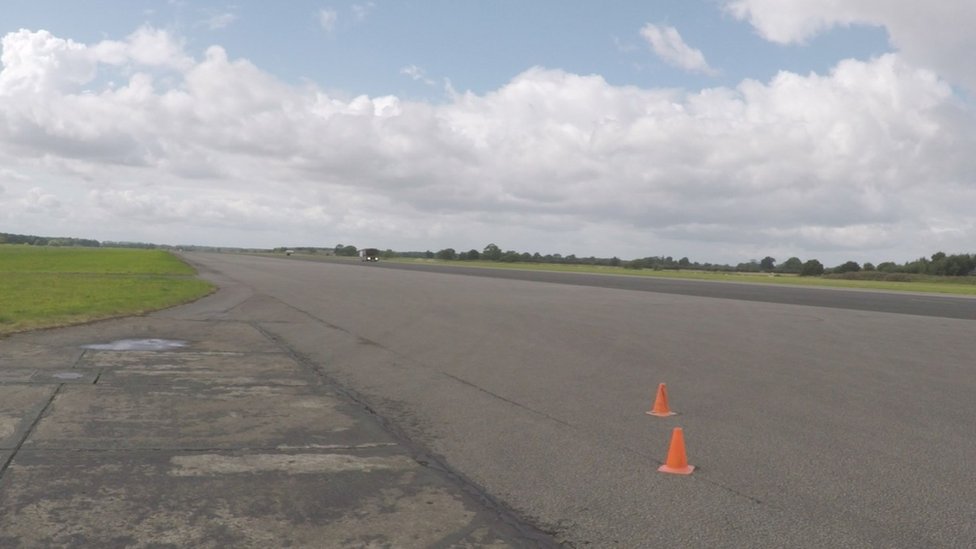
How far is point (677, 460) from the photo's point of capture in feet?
20.7

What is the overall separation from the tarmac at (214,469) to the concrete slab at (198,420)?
0.06 ft

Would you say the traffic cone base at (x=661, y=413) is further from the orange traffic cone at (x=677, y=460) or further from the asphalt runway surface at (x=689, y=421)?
the orange traffic cone at (x=677, y=460)

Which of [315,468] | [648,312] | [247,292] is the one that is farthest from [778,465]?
[247,292]

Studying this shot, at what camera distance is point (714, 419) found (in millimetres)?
8422

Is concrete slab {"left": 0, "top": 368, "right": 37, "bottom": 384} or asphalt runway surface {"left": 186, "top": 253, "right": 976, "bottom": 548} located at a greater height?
asphalt runway surface {"left": 186, "top": 253, "right": 976, "bottom": 548}

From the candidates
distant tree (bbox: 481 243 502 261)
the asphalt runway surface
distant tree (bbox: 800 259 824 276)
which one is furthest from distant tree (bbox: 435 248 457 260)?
the asphalt runway surface

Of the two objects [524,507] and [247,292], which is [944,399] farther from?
[247,292]

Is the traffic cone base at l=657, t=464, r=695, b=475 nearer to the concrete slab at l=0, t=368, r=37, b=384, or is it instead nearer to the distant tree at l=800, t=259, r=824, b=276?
the concrete slab at l=0, t=368, r=37, b=384

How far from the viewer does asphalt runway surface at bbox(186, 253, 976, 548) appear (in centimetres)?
520

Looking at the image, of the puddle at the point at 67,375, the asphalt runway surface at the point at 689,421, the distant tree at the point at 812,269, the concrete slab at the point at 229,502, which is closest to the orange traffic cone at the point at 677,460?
the asphalt runway surface at the point at 689,421

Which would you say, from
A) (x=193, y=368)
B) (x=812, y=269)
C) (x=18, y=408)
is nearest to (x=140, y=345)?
(x=193, y=368)

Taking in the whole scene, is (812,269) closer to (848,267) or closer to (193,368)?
(848,267)

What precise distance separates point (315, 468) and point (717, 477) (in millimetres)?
3148

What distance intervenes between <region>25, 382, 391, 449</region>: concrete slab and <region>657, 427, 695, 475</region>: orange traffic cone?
2499 mm
